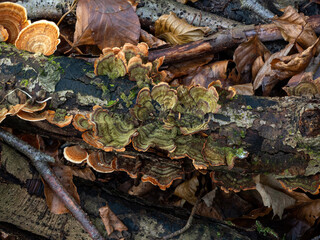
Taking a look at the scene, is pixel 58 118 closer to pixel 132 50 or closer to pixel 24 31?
pixel 132 50

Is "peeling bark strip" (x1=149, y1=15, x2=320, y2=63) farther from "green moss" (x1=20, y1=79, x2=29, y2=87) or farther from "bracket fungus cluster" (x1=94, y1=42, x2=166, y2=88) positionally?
"green moss" (x1=20, y1=79, x2=29, y2=87)

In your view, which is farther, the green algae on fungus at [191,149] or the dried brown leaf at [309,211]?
the dried brown leaf at [309,211]

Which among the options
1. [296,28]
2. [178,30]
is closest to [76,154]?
[178,30]

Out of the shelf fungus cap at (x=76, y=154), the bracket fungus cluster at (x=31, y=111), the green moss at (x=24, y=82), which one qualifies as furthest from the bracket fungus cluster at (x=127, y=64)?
the shelf fungus cap at (x=76, y=154)

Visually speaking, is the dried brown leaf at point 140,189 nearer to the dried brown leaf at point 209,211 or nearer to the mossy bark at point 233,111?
the dried brown leaf at point 209,211

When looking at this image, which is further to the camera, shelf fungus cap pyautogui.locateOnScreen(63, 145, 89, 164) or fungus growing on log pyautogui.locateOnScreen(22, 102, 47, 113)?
shelf fungus cap pyautogui.locateOnScreen(63, 145, 89, 164)

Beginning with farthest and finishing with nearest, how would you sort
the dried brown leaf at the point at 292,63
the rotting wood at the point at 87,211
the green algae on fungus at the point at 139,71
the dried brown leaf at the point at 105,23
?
the dried brown leaf at the point at 105,23 < the dried brown leaf at the point at 292,63 < the rotting wood at the point at 87,211 < the green algae on fungus at the point at 139,71

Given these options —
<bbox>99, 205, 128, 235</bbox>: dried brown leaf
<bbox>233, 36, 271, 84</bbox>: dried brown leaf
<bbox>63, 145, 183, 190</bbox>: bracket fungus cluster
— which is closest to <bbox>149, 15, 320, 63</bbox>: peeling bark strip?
<bbox>233, 36, 271, 84</bbox>: dried brown leaf
